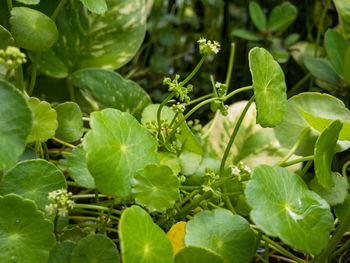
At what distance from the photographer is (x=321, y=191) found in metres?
0.75

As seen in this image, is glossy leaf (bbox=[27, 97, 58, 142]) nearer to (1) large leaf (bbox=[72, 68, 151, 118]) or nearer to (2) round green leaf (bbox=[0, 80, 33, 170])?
(2) round green leaf (bbox=[0, 80, 33, 170])

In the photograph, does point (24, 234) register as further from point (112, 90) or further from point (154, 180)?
point (112, 90)

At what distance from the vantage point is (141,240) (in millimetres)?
548

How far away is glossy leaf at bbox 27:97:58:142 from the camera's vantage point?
66 centimetres

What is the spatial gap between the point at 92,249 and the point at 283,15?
37.5 inches

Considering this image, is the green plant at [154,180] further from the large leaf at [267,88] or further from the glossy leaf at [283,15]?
the glossy leaf at [283,15]

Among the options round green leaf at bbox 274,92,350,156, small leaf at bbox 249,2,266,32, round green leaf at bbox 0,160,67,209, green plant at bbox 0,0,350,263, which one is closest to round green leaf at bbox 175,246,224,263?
green plant at bbox 0,0,350,263

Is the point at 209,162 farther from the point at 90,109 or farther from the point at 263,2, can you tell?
the point at 263,2

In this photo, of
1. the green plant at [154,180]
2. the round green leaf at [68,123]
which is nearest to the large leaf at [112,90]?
the green plant at [154,180]

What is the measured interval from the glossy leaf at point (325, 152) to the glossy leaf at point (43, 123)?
417mm

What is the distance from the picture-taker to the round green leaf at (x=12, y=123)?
513 mm

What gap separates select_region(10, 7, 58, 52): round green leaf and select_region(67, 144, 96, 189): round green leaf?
20 centimetres

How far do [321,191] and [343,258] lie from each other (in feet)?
0.63

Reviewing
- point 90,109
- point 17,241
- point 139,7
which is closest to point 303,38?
point 139,7
